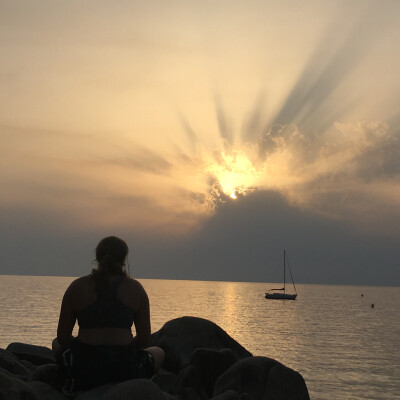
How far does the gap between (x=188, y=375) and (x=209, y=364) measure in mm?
750

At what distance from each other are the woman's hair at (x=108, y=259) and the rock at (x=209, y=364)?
5297 mm

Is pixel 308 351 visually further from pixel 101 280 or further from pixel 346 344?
pixel 101 280

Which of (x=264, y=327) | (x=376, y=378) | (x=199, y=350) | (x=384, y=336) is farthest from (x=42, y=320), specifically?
(x=199, y=350)

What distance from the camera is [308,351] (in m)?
47.0

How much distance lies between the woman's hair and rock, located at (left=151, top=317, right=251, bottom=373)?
21.4ft

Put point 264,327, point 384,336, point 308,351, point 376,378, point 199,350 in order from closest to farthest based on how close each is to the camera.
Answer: point 199,350, point 376,378, point 308,351, point 384,336, point 264,327

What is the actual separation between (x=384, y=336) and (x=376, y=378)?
114 ft

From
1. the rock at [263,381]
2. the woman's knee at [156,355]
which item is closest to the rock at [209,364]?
the rock at [263,381]

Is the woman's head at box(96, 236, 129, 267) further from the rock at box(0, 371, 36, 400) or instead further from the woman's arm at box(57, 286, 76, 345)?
the rock at box(0, 371, 36, 400)

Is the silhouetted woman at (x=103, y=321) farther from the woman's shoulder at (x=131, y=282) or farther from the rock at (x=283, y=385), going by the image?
the rock at (x=283, y=385)

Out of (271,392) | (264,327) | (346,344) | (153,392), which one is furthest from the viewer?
(264,327)

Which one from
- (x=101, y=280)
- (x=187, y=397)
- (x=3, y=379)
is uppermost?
(x=101, y=280)

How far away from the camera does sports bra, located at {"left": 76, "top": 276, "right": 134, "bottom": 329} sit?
7230mm

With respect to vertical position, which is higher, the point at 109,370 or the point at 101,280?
the point at 101,280
